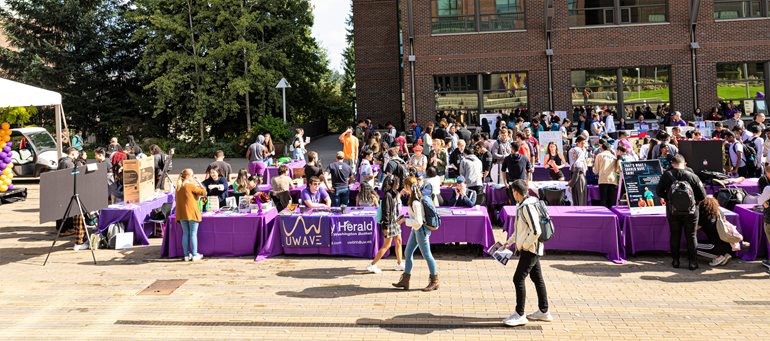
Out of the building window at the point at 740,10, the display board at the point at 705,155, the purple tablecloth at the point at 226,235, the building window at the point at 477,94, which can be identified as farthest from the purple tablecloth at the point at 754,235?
the building window at the point at 740,10

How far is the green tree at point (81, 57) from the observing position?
127ft

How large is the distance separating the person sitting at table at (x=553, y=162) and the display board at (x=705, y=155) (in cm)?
284

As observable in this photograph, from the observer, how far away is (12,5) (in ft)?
129

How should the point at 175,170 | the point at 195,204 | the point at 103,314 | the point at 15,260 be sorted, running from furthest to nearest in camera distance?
the point at 175,170 < the point at 15,260 < the point at 195,204 < the point at 103,314

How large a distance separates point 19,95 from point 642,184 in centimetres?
1452

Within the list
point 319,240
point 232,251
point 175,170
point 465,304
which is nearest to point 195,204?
point 232,251

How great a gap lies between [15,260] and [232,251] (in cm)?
419

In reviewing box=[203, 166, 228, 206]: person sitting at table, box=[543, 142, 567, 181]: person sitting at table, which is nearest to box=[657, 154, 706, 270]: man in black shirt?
box=[543, 142, 567, 181]: person sitting at table

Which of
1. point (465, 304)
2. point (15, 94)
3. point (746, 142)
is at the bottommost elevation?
point (465, 304)

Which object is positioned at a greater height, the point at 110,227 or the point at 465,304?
the point at 110,227

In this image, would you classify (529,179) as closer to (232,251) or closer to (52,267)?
(232,251)

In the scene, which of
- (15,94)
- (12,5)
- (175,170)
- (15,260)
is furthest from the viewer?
(12,5)

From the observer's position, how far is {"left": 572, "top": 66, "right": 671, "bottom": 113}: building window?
31.7 metres

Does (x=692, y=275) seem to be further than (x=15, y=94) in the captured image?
No
